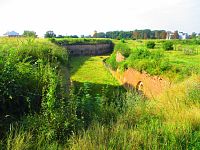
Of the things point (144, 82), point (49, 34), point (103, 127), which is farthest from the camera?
point (49, 34)

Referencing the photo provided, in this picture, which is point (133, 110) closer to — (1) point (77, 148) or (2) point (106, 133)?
(2) point (106, 133)

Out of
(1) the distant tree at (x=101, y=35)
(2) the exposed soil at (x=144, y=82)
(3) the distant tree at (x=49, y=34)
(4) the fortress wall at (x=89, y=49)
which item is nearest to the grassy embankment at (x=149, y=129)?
(2) the exposed soil at (x=144, y=82)

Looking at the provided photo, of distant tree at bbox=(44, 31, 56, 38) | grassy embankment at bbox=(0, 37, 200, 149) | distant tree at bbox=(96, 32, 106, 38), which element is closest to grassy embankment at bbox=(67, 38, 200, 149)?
grassy embankment at bbox=(0, 37, 200, 149)

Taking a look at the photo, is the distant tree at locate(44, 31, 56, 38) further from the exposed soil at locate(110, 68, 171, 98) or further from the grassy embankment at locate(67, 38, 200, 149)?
the grassy embankment at locate(67, 38, 200, 149)

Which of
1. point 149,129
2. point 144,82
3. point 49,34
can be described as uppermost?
point 49,34

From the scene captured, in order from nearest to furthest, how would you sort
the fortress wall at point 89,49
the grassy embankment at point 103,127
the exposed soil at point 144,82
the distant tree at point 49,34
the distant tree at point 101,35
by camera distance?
1. the grassy embankment at point 103,127
2. the exposed soil at point 144,82
3. the fortress wall at point 89,49
4. the distant tree at point 49,34
5. the distant tree at point 101,35

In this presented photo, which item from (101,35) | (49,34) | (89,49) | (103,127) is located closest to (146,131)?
(103,127)

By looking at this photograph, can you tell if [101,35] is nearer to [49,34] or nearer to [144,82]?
[49,34]

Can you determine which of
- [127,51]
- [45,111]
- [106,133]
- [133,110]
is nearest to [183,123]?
[133,110]

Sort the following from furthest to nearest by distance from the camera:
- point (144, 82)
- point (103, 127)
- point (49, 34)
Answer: point (49, 34), point (144, 82), point (103, 127)

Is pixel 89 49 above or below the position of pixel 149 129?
below

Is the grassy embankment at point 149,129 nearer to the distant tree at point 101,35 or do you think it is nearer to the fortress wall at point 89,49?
the fortress wall at point 89,49

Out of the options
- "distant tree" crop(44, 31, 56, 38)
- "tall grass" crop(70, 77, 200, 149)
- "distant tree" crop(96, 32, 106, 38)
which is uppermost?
"distant tree" crop(44, 31, 56, 38)

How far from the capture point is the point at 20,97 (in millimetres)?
7531
